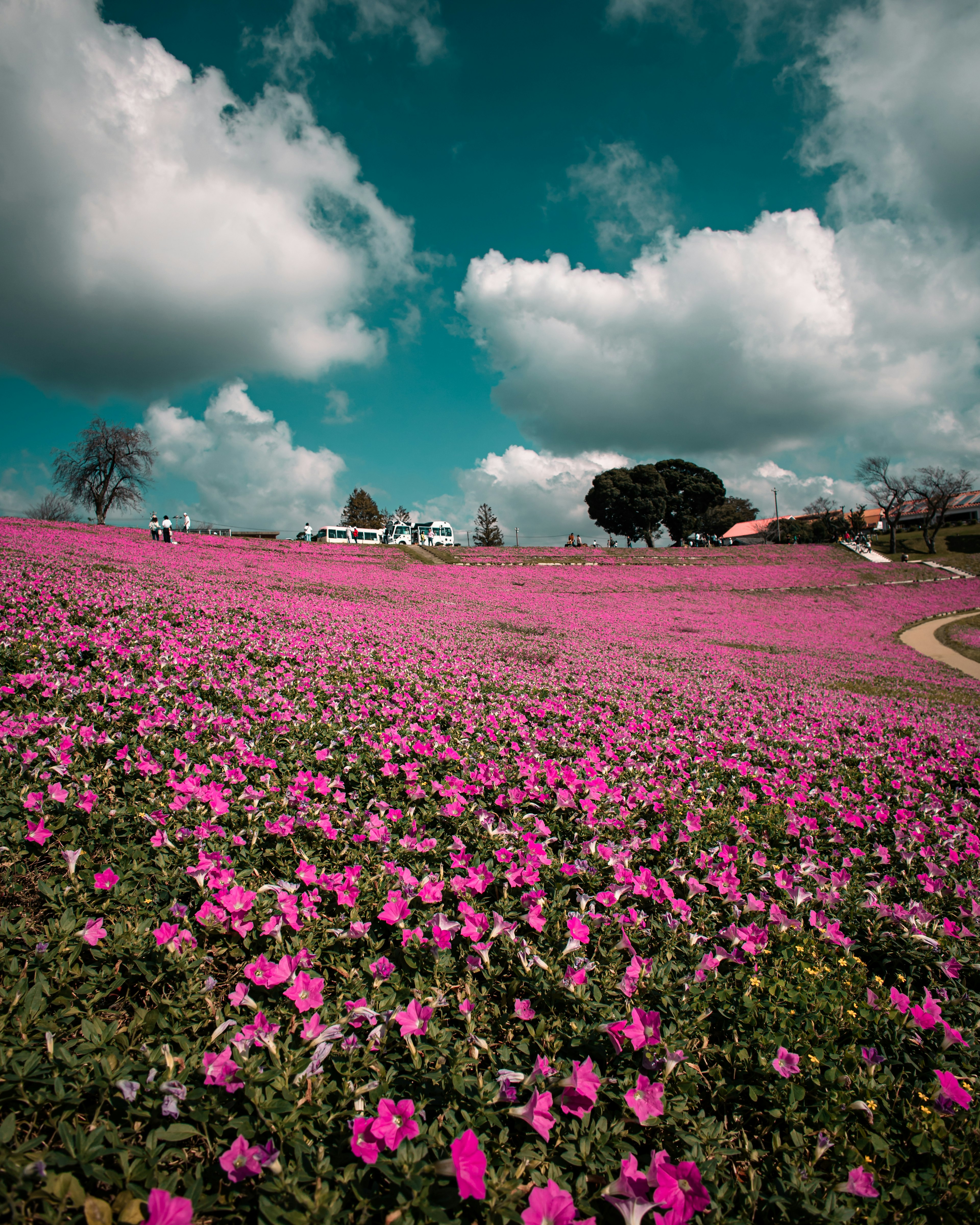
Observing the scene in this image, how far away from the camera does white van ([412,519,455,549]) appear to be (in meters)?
65.3

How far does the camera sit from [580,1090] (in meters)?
1.99

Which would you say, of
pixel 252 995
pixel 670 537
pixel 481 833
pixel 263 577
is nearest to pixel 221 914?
pixel 252 995

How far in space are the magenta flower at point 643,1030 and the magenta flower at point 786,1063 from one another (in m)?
0.48

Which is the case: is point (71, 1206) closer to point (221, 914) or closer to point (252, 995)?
point (252, 995)

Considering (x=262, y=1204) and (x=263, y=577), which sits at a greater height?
(x=263, y=577)

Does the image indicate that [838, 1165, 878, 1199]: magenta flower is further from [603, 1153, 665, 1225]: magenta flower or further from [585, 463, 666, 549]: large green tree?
[585, 463, 666, 549]: large green tree

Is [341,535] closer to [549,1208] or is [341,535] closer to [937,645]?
[937,645]

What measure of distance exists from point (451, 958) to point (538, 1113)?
36.0 inches

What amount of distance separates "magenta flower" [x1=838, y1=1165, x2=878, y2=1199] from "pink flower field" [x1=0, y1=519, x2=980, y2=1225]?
0.01m

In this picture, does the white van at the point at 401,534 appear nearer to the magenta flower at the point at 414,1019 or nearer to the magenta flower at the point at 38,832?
the magenta flower at the point at 38,832

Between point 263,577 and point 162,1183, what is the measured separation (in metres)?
19.6

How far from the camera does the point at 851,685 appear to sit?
12.7 metres

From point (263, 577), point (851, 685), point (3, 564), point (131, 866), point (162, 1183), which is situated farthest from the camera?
point (263, 577)

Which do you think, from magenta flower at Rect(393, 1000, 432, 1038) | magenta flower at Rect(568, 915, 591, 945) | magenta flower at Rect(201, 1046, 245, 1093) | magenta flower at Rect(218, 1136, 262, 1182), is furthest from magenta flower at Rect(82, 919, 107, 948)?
magenta flower at Rect(568, 915, 591, 945)
